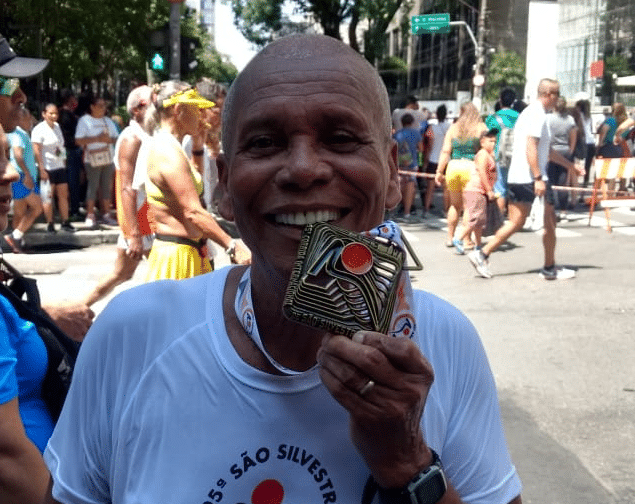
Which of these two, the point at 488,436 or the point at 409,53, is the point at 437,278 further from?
the point at 409,53

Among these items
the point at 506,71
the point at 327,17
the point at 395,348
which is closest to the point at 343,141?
the point at 395,348

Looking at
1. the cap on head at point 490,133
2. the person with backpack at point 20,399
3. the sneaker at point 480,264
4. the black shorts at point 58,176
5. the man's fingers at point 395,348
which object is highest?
the man's fingers at point 395,348

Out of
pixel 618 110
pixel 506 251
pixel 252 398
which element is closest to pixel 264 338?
pixel 252 398

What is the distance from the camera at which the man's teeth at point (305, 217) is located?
158cm

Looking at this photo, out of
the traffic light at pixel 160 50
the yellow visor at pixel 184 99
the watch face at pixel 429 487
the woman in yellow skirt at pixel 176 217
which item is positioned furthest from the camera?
the traffic light at pixel 160 50

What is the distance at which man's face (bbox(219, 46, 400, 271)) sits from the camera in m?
1.58

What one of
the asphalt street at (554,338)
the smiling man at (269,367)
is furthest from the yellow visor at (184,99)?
the smiling man at (269,367)

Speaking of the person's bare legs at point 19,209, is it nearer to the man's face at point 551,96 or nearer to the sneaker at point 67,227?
the sneaker at point 67,227

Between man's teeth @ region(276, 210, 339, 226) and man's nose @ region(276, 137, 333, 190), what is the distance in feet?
0.15

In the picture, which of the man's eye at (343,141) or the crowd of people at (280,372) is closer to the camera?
the crowd of people at (280,372)

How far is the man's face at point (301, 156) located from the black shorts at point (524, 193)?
26.2 feet

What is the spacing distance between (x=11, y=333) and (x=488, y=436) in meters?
1.29

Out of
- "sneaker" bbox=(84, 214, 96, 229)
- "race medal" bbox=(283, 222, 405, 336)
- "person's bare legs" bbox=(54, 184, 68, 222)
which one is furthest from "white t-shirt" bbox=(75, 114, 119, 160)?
"race medal" bbox=(283, 222, 405, 336)

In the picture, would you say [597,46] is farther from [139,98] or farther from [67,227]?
[139,98]
